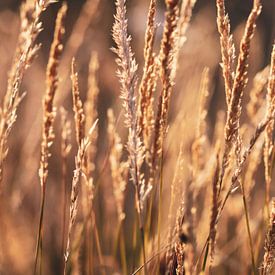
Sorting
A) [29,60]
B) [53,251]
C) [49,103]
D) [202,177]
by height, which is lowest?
[53,251]

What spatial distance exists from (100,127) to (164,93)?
3732 millimetres

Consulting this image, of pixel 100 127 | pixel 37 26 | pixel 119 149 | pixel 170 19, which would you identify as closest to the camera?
pixel 170 19

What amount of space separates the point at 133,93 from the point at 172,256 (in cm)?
40

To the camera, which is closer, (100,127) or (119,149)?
(119,149)

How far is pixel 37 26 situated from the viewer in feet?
4.09

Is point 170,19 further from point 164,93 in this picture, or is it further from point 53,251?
point 53,251

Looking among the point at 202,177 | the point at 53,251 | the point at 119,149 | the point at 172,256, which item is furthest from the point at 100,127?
the point at 172,256

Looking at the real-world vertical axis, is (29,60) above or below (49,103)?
above

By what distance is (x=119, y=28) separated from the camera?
3.98ft

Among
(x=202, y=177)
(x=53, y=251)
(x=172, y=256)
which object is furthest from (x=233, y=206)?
(x=172, y=256)

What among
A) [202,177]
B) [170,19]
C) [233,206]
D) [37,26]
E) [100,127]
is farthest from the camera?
[100,127]

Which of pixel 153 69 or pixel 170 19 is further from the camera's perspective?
pixel 153 69

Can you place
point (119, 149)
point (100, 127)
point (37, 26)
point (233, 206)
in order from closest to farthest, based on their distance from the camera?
point (37, 26)
point (119, 149)
point (233, 206)
point (100, 127)

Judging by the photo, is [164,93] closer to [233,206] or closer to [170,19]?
[170,19]
